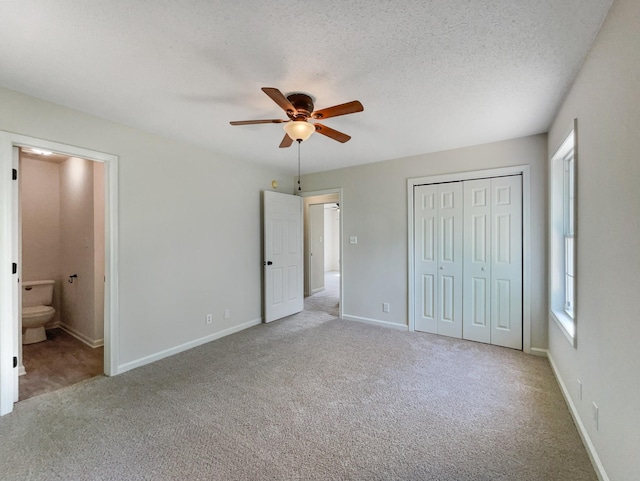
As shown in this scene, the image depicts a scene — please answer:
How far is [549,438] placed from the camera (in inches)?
72.5

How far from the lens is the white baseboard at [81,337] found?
138 inches

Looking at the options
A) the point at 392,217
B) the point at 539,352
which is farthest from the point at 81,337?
the point at 539,352

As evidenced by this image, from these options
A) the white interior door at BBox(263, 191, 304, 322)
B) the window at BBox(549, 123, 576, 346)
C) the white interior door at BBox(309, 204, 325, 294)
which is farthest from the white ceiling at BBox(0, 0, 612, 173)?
the white interior door at BBox(309, 204, 325, 294)

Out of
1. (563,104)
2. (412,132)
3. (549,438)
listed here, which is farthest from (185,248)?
(563,104)

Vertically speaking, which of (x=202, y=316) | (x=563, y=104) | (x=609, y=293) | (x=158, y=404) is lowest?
(x=158, y=404)

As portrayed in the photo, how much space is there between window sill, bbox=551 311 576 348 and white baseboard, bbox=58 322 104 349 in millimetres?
4754

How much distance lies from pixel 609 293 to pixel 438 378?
62.2 inches

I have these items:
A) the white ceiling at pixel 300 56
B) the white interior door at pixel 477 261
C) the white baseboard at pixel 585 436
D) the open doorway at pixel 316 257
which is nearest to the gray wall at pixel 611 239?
the white baseboard at pixel 585 436

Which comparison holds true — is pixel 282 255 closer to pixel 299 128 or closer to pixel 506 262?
pixel 299 128

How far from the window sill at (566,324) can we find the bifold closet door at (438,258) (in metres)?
1.04

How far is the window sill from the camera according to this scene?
2087mm

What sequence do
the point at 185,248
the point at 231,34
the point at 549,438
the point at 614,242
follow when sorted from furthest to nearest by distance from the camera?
1. the point at 185,248
2. the point at 549,438
3. the point at 231,34
4. the point at 614,242

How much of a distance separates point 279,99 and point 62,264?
4319 millimetres

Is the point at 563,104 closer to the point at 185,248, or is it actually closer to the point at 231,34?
the point at 231,34
